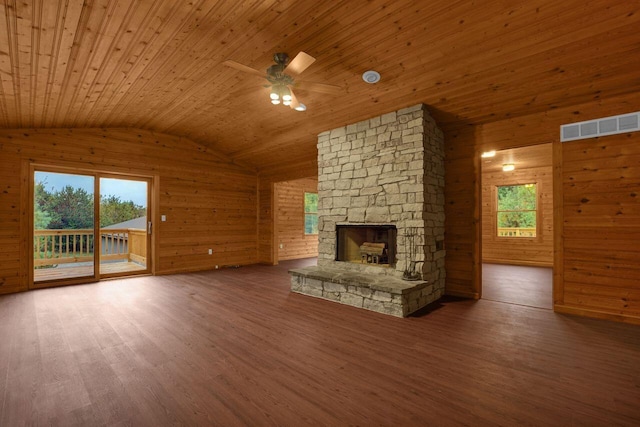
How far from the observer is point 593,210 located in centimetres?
355

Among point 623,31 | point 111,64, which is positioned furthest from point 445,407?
point 111,64

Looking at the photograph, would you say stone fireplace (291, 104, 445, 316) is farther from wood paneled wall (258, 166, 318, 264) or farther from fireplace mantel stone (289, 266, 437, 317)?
wood paneled wall (258, 166, 318, 264)

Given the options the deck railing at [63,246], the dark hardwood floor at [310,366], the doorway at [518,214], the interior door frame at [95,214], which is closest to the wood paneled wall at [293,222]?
the interior door frame at [95,214]

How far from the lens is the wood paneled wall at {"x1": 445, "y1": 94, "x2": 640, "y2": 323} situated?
11.0 feet

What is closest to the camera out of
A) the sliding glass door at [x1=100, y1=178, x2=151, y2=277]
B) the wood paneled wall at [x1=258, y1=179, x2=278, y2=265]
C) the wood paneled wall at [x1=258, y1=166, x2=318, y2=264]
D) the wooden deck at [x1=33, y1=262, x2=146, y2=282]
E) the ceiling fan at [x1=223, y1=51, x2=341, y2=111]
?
the ceiling fan at [x1=223, y1=51, x2=341, y2=111]

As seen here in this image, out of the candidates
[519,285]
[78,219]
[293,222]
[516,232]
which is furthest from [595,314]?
[78,219]

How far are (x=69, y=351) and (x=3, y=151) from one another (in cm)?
408

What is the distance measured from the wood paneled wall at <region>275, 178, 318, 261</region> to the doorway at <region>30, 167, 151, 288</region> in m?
3.43

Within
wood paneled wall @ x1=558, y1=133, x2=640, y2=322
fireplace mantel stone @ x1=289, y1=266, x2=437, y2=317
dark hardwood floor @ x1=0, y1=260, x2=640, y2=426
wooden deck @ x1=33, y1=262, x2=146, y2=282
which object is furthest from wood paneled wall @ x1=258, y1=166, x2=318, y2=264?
wood paneled wall @ x1=558, y1=133, x2=640, y2=322

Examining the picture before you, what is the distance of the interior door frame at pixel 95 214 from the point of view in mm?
4914

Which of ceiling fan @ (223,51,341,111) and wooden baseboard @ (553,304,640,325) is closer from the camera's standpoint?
ceiling fan @ (223,51,341,111)

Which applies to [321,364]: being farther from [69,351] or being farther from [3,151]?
[3,151]

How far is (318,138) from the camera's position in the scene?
5.35 metres

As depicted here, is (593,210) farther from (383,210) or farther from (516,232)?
(516,232)
